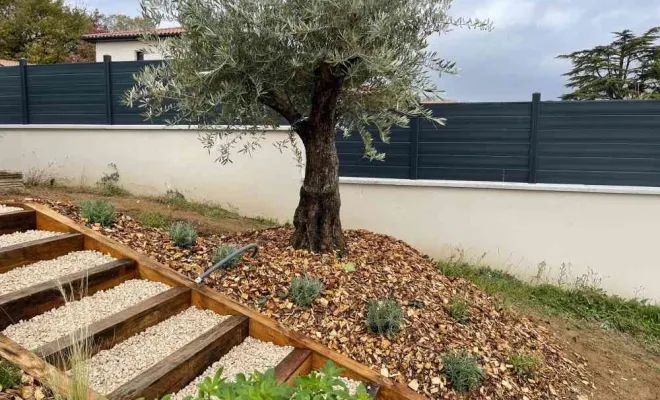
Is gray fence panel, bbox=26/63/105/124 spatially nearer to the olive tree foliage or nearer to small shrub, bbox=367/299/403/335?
the olive tree foliage

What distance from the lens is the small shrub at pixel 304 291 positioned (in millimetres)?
3244

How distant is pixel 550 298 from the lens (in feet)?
17.7

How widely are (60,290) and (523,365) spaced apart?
10.1 ft

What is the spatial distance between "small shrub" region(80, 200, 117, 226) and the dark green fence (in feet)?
11.0

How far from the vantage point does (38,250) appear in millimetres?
3363

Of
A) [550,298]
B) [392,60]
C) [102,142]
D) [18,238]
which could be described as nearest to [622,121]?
[550,298]

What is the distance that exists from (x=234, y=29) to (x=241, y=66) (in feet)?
0.85

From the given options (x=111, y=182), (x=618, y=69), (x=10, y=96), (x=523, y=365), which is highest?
(x=618, y=69)

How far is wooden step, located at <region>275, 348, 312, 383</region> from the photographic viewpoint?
2.62 metres

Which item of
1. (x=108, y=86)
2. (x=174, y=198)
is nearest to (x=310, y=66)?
(x=174, y=198)

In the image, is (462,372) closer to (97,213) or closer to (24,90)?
(97,213)

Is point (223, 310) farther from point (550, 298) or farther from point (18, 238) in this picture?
point (550, 298)

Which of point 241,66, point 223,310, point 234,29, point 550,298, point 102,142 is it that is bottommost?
point 550,298

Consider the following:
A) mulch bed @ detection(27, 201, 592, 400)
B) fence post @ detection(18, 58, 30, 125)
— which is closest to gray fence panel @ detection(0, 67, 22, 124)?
fence post @ detection(18, 58, 30, 125)
